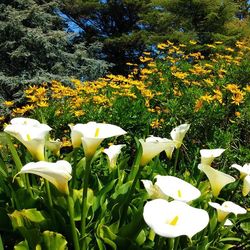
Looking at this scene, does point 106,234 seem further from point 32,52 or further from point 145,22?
point 145,22

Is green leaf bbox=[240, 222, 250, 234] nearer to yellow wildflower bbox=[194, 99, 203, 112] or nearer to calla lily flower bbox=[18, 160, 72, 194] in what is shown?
calla lily flower bbox=[18, 160, 72, 194]

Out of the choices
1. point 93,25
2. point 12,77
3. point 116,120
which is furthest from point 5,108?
point 93,25

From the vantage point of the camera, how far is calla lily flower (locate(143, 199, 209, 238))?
1.06 metres

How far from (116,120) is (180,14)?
15880mm

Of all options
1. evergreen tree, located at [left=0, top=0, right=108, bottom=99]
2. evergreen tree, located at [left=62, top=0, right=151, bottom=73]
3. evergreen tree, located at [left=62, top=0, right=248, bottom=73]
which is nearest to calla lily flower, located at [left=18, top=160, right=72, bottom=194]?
evergreen tree, located at [left=0, top=0, right=108, bottom=99]

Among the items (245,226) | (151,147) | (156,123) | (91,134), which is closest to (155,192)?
(151,147)

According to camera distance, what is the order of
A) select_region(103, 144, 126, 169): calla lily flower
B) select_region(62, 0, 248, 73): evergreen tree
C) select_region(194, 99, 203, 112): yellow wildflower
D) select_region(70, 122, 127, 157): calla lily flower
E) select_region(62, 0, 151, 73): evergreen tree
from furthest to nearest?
select_region(62, 0, 151, 73): evergreen tree → select_region(62, 0, 248, 73): evergreen tree → select_region(194, 99, 203, 112): yellow wildflower → select_region(103, 144, 126, 169): calla lily flower → select_region(70, 122, 127, 157): calla lily flower

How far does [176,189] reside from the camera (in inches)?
52.4

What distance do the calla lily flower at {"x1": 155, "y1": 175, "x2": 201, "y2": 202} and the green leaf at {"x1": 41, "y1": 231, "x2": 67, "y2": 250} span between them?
0.37 meters

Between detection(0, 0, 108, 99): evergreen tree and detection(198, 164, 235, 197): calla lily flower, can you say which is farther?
detection(0, 0, 108, 99): evergreen tree

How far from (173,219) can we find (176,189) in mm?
213

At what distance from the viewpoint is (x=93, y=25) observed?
21.7 m

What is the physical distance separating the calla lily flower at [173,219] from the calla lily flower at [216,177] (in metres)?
0.31

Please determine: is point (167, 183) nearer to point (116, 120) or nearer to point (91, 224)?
point (91, 224)
